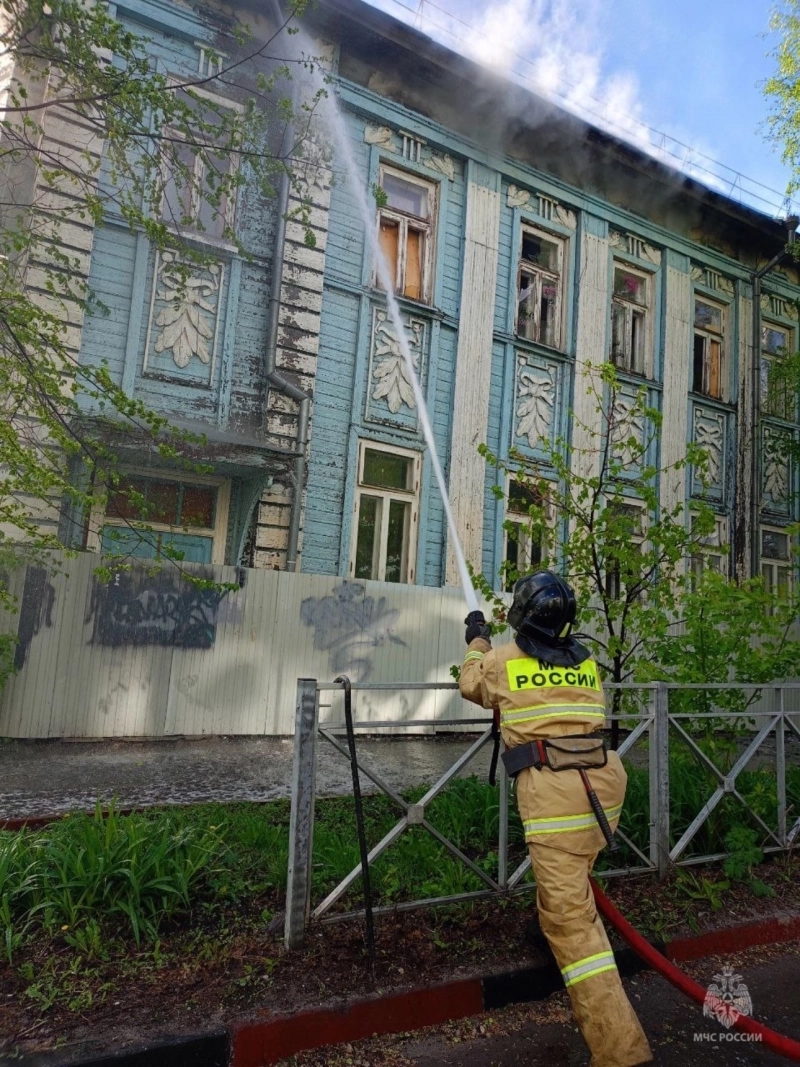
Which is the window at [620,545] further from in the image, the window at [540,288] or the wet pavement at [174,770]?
the window at [540,288]

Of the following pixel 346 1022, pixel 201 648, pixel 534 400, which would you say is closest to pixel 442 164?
pixel 534 400

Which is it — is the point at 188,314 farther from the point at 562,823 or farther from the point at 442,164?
the point at 562,823

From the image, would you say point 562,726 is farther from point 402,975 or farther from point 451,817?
point 451,817

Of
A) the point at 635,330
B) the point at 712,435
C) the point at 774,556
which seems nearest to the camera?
the point at 635,330

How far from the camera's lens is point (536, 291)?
12.0 m

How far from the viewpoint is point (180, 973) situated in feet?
9.63

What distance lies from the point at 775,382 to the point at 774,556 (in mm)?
3376

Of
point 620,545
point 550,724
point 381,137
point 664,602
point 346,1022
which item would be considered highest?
point 381,137

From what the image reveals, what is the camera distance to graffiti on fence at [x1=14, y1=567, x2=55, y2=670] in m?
6.85

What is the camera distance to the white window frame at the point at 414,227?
10.6 m

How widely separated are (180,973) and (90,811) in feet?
6.53

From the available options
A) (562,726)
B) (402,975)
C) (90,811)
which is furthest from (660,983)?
(90,811)

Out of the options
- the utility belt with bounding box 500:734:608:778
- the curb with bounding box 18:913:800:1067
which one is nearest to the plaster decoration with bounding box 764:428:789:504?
the curb with bounding box 18:913:800:1067

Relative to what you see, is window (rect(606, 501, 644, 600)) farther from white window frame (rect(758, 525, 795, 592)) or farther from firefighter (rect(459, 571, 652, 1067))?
white window frame (rect(758, 525, 795, 592))
